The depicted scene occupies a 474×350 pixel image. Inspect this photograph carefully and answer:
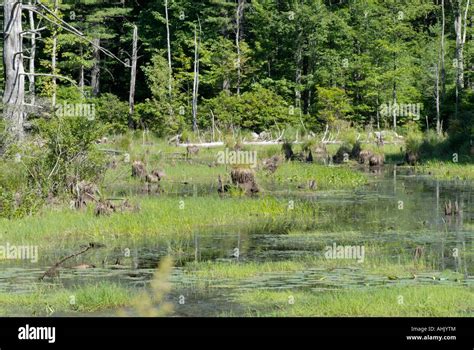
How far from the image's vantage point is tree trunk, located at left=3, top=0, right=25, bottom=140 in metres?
21.5

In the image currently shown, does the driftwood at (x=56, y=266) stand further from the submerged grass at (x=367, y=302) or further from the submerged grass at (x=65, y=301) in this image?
the submerged grass at (x=367, y=302)

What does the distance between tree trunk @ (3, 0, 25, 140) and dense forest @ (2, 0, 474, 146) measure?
31.1m

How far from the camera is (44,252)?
1686cm

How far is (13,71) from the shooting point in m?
21.8

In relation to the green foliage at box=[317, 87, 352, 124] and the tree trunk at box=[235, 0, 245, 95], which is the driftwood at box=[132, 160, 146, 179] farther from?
the tree trunk at box=[235, 0, 245, 95]

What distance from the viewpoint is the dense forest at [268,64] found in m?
56.1

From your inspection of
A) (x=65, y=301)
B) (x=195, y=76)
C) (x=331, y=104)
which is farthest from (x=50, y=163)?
(x=331, y=104)

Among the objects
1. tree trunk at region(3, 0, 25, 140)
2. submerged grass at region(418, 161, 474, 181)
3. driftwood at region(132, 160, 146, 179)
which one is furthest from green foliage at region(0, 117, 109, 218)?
submerged grass at region(418, 161, 474, 181)

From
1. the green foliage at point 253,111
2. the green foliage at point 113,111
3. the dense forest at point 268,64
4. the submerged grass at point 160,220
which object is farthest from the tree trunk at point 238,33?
the submerged grass at point 160,220

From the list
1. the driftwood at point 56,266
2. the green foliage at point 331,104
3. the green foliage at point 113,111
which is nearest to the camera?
the driftwood at point 56,266

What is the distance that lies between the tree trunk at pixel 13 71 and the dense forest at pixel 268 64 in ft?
102
